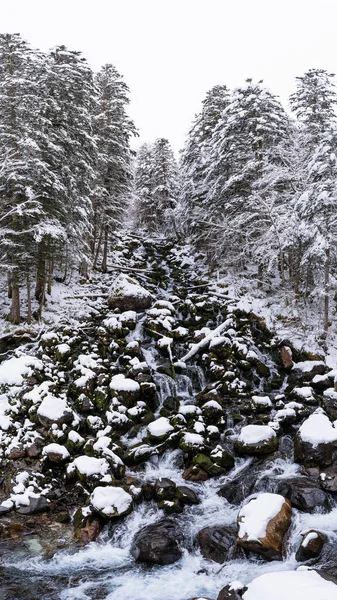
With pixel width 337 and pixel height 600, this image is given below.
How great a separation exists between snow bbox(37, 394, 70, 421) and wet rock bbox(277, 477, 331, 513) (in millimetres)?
6196

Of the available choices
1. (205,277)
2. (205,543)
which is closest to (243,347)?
(205,543)

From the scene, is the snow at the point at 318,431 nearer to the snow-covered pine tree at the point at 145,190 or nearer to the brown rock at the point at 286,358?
the brown rock at the point at 286,358

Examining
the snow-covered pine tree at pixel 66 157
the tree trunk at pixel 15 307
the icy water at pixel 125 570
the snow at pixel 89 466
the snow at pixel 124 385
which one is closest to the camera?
the icy water at pixel 125 570

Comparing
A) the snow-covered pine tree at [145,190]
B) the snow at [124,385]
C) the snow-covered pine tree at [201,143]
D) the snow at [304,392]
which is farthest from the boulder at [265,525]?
the snow-covered pine tree at [145,190]

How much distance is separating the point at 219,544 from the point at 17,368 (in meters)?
8.60

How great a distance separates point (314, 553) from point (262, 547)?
0.97m

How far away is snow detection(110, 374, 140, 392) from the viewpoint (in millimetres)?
12115

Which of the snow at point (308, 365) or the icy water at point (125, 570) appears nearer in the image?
the icy water at point (125, 570)

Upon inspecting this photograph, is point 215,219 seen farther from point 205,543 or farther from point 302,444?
point 205,543

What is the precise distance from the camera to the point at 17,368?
1278 centimetres

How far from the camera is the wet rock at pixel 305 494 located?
8.04 meters

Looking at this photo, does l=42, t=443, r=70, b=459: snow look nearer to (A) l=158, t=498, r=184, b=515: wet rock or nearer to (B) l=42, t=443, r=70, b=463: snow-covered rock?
(B) l=42, t=443, r=70, b=463: snow-covered rock

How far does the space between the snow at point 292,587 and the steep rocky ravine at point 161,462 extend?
9cm

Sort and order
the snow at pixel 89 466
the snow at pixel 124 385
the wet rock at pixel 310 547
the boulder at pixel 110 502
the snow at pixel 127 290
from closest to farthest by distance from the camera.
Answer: the wet rock at pixel 310 547 < the boulder at pixel 110 502 < the snow at pixel 89 466 < the snow at pixel 124 385 < the snow at pixel 127 290
